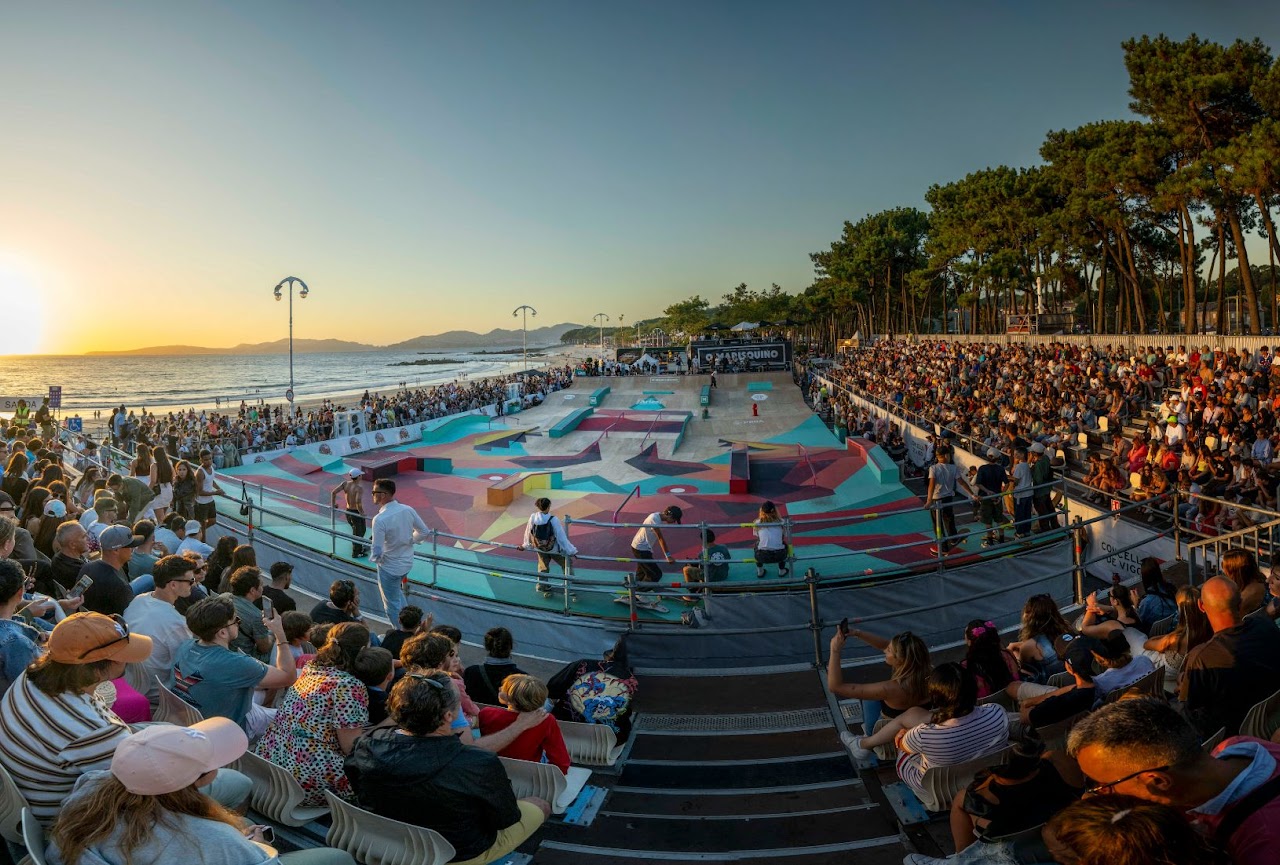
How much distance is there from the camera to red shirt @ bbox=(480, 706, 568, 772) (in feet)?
13.3

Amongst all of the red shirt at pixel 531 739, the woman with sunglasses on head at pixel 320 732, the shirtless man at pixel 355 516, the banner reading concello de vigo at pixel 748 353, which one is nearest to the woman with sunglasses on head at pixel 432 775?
the woman with sunglasses on head at pixel 320 732

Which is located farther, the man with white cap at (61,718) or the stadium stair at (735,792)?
the stadium stair at (735,792)

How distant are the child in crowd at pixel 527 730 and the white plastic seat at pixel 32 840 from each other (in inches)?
82.7

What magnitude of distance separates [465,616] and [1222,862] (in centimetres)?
735

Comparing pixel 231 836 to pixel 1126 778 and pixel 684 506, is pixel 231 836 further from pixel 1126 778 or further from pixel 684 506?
pixel 684 506

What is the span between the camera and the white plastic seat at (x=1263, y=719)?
344 centimetres

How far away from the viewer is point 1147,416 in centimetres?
→ 1606

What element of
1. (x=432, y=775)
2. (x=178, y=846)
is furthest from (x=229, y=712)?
(x=178, y=846)

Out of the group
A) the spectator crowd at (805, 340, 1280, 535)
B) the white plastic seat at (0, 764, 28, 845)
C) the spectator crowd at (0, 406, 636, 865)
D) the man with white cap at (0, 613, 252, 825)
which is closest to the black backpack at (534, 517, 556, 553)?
the spectator crowd at (0, 406, 636, 865)

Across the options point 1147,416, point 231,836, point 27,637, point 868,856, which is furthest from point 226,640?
point 1147,416

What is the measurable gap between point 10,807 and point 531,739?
2337mm

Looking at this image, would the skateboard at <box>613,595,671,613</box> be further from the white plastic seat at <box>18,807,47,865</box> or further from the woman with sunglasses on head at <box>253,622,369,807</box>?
the white plastic seat at <box>18,807,47,865</box>

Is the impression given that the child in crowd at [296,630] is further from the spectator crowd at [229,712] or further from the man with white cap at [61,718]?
the man with white cap at [61,718]

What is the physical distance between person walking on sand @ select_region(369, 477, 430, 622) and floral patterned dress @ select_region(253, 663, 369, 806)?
11.7 feet
